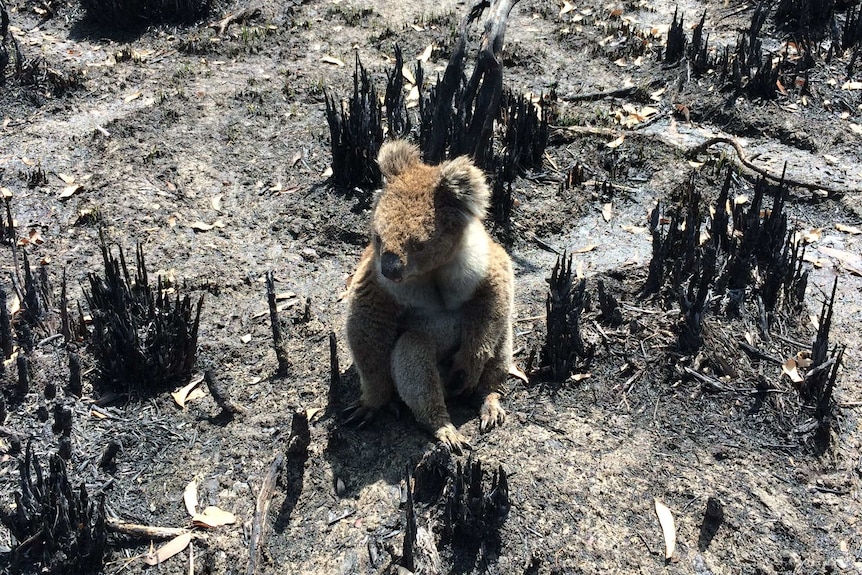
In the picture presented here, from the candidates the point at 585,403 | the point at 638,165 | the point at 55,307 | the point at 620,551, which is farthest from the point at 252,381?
the point at 638,165

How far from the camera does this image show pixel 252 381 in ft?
17.1

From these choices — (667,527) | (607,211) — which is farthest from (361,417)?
(607,211)

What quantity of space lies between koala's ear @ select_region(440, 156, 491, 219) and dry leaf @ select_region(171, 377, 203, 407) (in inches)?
90.4

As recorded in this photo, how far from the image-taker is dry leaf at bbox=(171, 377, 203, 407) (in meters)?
5.01

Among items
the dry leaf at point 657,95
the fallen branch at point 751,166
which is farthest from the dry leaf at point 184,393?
the dry leaf at point 657,95

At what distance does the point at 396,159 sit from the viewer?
4.36m

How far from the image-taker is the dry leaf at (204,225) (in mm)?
6706

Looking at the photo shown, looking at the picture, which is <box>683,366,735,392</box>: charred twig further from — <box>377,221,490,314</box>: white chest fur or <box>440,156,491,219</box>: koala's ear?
<box>440,156,491,219</box>: koala's ear

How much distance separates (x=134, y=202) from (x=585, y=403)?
4.39 metres

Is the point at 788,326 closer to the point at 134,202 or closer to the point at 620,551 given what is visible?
the point at 620,551

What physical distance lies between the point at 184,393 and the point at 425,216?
2.16 m

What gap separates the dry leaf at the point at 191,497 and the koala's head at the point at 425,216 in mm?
1638

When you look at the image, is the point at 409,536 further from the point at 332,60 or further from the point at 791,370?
the point at 332,60

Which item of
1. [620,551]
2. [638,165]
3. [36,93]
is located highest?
[36,93]
